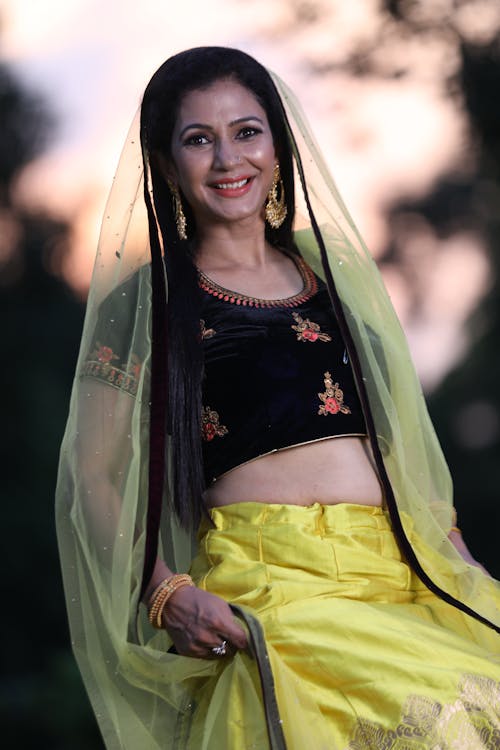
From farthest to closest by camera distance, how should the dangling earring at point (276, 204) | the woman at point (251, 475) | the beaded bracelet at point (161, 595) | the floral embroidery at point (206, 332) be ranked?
the dangling earring at point (276, 204) < the floral embroidery at point (206, 332) < the beaded bracelet at point (161, 595) < the woman at point (251, 475)

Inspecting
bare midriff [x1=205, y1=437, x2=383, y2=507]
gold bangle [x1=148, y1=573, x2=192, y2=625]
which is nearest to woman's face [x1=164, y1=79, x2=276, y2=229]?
bare midriff [x1=205, y1=437, x2=383, y2=507]

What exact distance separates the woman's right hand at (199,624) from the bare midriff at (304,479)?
258 millimetres

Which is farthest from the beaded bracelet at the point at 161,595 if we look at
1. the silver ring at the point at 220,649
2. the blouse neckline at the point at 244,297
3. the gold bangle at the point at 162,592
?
the blouse neckline at the point at 244,297

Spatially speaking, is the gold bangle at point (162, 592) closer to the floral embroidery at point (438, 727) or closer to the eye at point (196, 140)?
the floral embroidery at point (438, 727)

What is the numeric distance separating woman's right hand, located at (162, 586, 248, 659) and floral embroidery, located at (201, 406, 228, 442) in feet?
1.16

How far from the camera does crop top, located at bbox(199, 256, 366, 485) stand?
2.56 metres

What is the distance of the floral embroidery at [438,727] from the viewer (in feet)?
6.98

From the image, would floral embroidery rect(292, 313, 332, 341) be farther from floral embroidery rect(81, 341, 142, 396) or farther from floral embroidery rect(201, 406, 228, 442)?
floral embroidery rect(81, 341, 142, 396)

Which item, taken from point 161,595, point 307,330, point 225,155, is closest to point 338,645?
point 161,595

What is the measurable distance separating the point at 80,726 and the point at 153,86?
4.03 metres

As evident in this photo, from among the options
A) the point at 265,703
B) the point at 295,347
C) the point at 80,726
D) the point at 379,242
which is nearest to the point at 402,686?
the point at 265,703

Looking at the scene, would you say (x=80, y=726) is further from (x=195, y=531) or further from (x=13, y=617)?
(x=195, y=531)

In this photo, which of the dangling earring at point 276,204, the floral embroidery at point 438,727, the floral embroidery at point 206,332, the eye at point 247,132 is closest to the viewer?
the floral embroidery at point 438,727

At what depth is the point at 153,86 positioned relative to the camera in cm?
279
